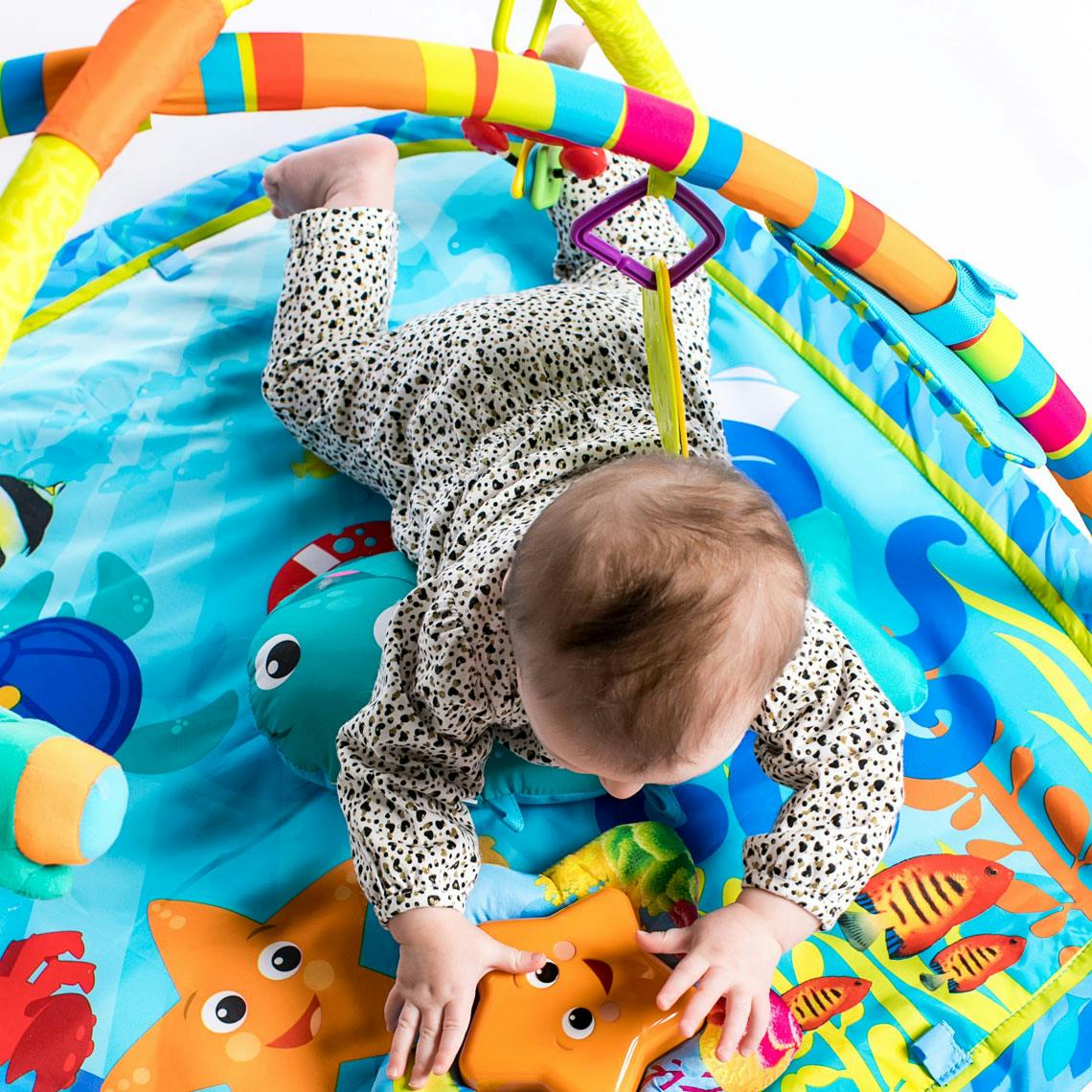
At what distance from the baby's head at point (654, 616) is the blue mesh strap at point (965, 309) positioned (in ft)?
1.03

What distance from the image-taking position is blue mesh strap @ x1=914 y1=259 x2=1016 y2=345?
0.83 meters

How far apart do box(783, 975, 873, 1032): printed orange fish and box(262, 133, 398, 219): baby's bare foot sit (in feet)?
2.14

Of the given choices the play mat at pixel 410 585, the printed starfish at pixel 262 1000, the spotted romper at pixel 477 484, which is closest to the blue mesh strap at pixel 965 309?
the play mat at pixel 410 585

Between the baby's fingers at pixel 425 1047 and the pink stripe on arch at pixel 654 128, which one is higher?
the pink stripe on arch at pixel 654 128

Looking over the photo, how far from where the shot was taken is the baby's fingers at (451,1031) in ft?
2.19

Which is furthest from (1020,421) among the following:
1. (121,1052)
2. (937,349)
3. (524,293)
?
(121,1052)

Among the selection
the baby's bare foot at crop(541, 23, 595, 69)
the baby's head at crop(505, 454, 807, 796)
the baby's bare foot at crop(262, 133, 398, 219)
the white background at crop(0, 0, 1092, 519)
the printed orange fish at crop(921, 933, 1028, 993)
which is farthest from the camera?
the white background at crop(0, 0, 1092, 519)

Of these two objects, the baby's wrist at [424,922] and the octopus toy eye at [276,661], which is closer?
the baby's wrist at [424,922]

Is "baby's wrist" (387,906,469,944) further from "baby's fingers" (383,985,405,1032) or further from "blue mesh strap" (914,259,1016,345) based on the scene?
"blue mesh strap" (914,259,1016,345)

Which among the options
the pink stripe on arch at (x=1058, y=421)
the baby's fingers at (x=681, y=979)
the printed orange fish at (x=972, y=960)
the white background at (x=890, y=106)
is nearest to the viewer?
the baby's fingers at (x=681, y=979)

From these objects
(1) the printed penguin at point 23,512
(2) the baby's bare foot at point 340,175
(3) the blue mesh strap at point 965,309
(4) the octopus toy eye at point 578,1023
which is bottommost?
(1) the printed penguin at point 23,512

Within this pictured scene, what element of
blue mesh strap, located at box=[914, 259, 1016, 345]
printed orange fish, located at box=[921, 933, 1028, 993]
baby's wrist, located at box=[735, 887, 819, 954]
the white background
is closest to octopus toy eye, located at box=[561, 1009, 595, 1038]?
baby's wrist, located at box=[735, 887, 819, 954]

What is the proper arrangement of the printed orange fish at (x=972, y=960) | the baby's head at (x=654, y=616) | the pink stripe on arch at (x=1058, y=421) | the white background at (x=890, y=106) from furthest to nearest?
the white background at (x=890, y=106) < the pink stripe on arch at (x=1058, y=421) < the printed orange fish at (x=972, y=960) < the baby's head at (x=654, y=616)

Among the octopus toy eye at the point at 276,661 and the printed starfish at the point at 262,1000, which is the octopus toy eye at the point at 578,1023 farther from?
the octopus toy eye at the point at 276,661
